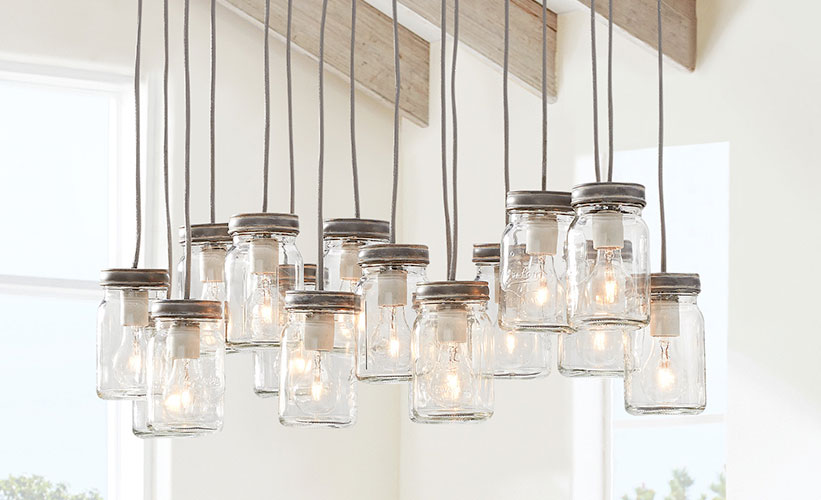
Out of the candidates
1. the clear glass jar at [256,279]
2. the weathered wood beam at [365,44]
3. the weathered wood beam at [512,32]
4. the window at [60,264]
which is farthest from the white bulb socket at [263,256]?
the weathered wood beam at [365,44]

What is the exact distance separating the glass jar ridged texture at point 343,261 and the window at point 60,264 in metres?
2.28

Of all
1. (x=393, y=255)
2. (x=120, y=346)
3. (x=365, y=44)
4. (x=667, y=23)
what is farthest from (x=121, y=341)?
(x=365, y=44)

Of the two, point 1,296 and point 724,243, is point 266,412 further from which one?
point 724,243

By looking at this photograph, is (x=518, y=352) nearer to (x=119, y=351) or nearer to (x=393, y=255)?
(x=393, y=255)

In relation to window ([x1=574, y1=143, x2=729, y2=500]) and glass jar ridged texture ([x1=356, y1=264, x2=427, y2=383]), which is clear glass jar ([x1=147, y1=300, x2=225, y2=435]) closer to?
glass jar ridged texture ([x1=356, y1=264, x2=427, y2=383])

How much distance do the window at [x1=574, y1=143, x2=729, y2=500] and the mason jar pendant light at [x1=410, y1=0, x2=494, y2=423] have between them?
2509 millimetres

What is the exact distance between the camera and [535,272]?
202 centimetres

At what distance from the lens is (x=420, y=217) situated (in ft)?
16.0

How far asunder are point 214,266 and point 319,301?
45 centimetres

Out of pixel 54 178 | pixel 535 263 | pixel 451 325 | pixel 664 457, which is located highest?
pixel 54 178

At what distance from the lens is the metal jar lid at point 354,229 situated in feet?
7.32

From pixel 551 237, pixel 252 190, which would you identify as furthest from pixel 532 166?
pixel 551 237

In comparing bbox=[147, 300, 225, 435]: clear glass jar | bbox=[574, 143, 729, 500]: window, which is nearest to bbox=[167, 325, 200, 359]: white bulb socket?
bbox=[147, 300, 225, 435]: clear glass jar

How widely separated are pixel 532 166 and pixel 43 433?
2018mm
